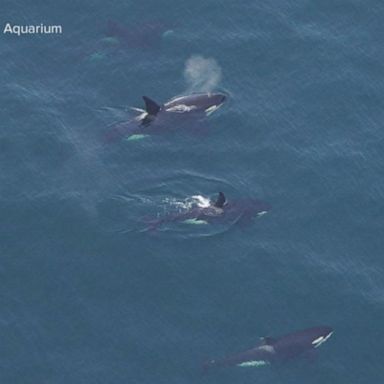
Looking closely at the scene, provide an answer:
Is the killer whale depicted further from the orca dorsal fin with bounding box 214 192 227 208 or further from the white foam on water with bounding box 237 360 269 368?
the white foam on water with bounding box 237 360 269 368

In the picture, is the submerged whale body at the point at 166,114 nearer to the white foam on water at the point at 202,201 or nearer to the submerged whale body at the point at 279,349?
the white foam on water at the point at 202,201

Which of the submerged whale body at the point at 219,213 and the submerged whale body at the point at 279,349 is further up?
the submerged whale body at the point at 219,213

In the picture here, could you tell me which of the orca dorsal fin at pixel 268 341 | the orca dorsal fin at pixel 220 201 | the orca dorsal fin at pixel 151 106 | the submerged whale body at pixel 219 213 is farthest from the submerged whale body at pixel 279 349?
the orca dorsal fin at pixel 151 106

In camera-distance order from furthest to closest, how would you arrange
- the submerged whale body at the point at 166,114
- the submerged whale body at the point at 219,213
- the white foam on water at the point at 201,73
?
the white foam on water at the point at 201,73 < the submerged whale body at the point at 166,114 < the submerged whale body at the point at 219,213

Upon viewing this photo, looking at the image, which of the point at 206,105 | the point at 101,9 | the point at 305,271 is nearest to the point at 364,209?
the point at 305,271

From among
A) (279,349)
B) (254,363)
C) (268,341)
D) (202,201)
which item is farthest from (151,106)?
(254,363)

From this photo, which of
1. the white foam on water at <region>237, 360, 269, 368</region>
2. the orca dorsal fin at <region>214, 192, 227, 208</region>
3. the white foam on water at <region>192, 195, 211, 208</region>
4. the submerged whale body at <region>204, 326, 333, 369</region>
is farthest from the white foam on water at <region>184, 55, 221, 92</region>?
the white foam on water at <region>237, 360, 269, 368</region>

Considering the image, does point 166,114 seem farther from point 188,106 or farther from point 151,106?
point 151,106
